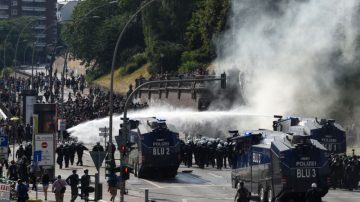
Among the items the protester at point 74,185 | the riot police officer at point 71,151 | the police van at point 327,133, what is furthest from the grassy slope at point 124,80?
the protester at point 74,185

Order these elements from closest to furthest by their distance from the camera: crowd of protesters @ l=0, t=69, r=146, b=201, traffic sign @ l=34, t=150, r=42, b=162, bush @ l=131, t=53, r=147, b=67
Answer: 1. crowd of protesters @ l=0, t=69, r=146, b=201
2. traffic sign @ l=34, t=150, r=42, b=162
3. bush @ l=131, t=53, r=147, b=67

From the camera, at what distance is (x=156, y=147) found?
49.2 m

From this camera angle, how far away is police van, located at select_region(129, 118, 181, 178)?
49125 mm

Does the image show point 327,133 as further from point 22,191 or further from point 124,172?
point 22,191

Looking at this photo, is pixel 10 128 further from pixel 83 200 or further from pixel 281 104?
pixel 83 200

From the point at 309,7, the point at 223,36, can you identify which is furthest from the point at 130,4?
the point at 309,7

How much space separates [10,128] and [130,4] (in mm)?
65722

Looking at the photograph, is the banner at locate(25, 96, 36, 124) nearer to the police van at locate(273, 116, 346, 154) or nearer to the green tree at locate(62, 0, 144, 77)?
the police van at locate(273, 116, 346, 154)

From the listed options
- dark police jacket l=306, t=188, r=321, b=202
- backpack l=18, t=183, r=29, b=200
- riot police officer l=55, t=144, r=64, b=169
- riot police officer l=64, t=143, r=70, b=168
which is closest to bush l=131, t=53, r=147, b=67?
riot police officer l=64, t=143, r=70, b=168

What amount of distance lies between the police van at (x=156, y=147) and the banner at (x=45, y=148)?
4809mm

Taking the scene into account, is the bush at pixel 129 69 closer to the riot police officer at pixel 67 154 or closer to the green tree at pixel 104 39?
the green tree at pixel 104 39

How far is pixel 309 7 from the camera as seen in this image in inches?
3105

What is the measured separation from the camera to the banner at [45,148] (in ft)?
152

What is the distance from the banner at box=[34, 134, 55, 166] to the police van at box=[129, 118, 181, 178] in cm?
481
